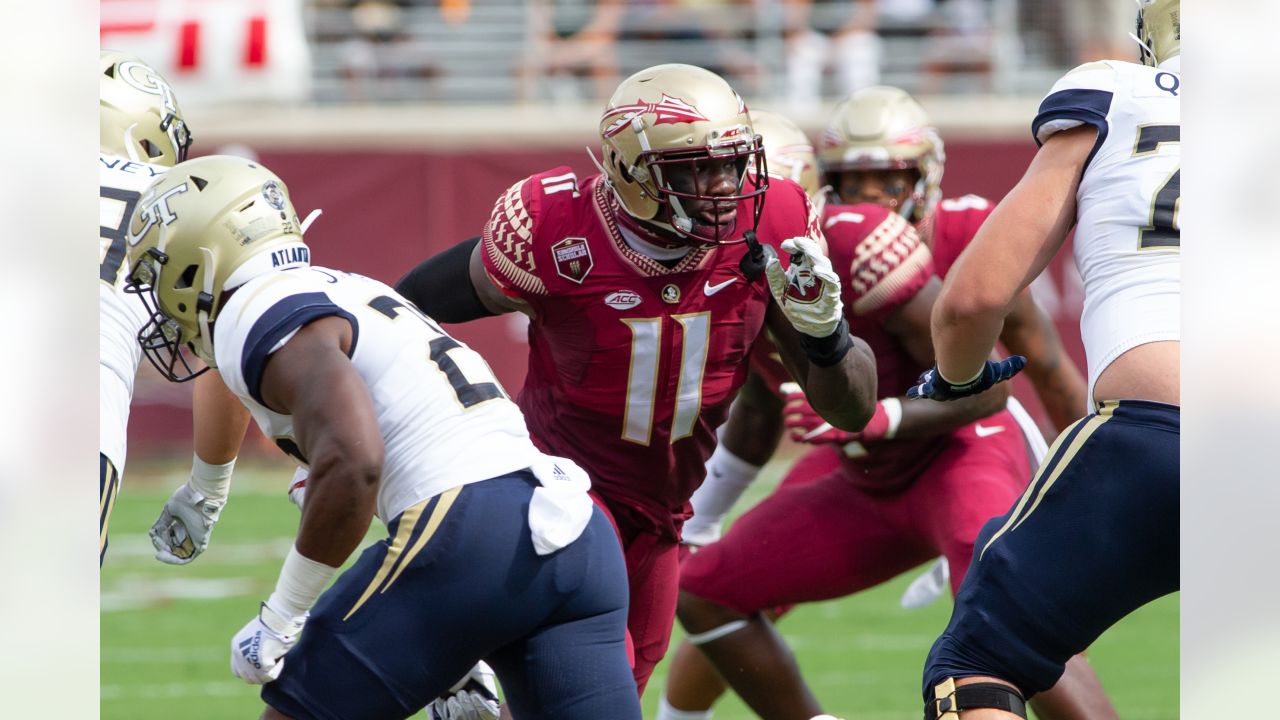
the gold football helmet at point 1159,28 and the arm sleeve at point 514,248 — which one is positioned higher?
the gold football helmet at point 1159,28

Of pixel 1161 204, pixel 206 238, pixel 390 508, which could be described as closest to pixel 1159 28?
pixel 1161 204

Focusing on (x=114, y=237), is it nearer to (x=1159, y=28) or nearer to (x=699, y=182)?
(x=699, y=182)

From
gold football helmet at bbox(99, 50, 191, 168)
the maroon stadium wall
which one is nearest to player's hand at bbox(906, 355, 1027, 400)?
gold football helmet at bbox(99, 50, 191, 168)

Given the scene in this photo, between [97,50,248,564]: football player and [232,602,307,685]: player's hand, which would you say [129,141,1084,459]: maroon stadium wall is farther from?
[232,602,307,685]: player's hand

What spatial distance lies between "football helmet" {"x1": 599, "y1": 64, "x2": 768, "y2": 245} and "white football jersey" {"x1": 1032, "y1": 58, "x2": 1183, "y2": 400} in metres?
0.67

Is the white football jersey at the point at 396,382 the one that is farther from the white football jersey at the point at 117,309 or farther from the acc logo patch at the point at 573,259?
the white football jersey at the point at 117,309

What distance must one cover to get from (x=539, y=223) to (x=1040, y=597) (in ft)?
4.37

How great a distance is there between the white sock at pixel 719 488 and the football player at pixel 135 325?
146 centimetres

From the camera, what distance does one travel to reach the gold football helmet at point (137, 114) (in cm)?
370

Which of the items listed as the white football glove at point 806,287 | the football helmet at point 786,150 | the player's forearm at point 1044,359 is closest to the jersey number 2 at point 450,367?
the white football glove at point 806,287

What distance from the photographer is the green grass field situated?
18.1 ft
